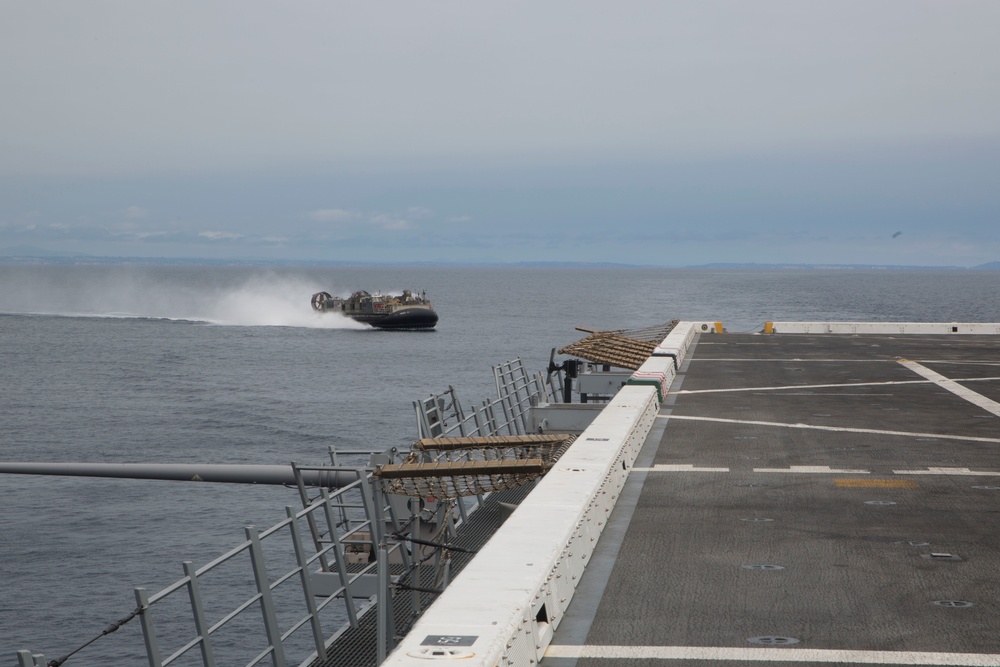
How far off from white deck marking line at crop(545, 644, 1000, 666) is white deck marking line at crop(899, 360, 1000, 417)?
13098mm

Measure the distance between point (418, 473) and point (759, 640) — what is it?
215 inches

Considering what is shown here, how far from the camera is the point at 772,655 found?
6.43m

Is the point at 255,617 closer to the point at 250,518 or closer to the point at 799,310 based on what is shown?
the point at 250,518

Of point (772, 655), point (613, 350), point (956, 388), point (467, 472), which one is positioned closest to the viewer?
point (772, 655)

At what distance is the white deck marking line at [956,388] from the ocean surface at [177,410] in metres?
20.5

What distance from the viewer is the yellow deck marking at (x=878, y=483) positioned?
12.1 metres

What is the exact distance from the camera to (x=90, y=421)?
6038cm

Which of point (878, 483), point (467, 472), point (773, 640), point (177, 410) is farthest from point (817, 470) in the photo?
point (177, 410)

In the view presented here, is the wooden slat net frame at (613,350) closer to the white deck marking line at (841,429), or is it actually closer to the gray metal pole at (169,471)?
the white deck marking line at (841,429)

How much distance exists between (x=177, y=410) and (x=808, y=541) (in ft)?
195

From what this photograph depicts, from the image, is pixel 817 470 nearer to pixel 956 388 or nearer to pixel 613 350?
pixel 956 388

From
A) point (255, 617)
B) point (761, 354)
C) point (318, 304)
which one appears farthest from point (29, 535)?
Result: point (318, 304)

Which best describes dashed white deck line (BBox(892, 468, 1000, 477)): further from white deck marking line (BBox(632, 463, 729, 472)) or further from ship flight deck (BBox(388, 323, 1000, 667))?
white deck marking line (BBox(632, 463, 729, 472))

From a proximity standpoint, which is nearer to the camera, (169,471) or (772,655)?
(772,655)
